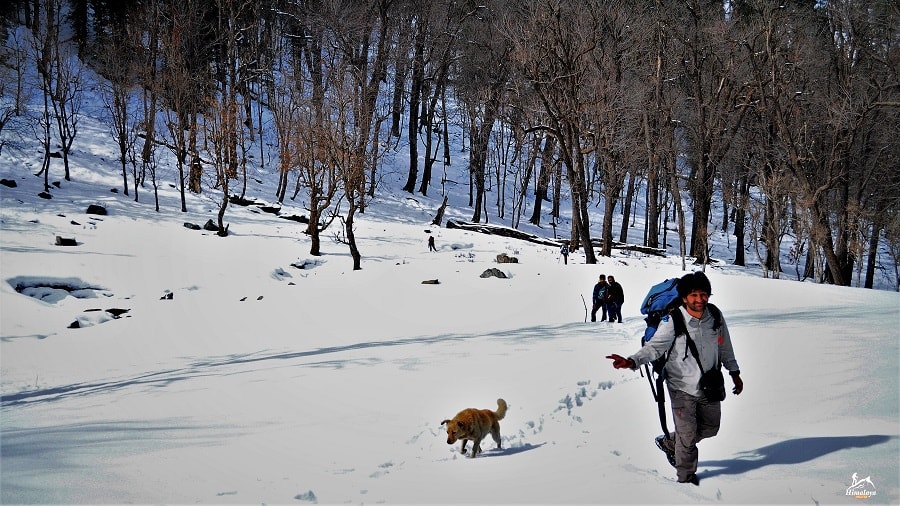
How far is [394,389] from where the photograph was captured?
8.73 metres

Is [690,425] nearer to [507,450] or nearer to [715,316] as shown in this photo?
[715,316]

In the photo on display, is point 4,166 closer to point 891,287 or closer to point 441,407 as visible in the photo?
point 441,407

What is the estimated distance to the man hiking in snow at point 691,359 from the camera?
4.37 meters

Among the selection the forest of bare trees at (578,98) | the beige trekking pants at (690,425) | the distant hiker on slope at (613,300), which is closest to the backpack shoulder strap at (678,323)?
the beige trekking pants at (690,425)

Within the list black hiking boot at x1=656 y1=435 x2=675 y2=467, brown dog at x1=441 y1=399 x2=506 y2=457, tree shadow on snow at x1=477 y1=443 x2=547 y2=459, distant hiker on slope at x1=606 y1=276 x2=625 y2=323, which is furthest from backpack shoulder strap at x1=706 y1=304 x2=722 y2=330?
distant hiker on slope at x1=606 y1=276 x2=625 y2=323

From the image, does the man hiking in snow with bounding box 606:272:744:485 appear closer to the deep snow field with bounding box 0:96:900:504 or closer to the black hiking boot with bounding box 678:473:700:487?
the black hiking boot with bounding box 678:473:700:487

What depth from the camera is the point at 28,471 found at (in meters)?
4.78

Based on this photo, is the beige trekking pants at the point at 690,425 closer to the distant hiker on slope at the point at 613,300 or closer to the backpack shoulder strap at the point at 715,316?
Answer: the backpack shoulder strap at the point at 715,316

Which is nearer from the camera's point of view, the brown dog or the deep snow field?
the deep snow field

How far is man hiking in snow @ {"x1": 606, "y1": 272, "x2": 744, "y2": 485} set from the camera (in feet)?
14.3

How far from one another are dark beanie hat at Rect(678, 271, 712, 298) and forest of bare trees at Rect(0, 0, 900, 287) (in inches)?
801

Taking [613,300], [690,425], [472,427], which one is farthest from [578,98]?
[690,425]

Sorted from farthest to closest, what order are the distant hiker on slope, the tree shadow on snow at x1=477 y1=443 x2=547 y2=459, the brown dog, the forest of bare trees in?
the forest of bare trees < the distant hiker on slope < the tree shadow on snow at x1=477 y1=443 x2=547 y2=459 < the brown dog

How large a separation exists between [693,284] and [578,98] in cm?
2295
